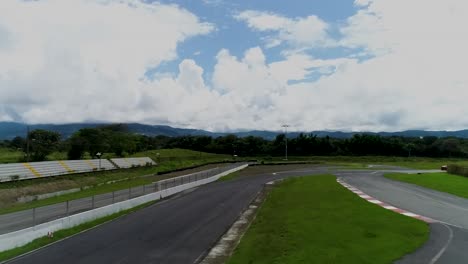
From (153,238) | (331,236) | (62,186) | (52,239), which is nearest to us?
(331,236)

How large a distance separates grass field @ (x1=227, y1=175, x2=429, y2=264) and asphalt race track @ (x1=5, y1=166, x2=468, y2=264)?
0.89 m

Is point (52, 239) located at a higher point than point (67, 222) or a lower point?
lower

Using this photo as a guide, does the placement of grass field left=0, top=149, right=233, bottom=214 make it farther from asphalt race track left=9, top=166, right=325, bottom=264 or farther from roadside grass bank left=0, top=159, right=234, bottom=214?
asphalt race track left=9, top=166, right=325, bottom=264

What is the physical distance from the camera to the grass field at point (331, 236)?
14.6 m

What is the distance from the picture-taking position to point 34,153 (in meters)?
82.9

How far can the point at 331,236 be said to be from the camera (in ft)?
56.9

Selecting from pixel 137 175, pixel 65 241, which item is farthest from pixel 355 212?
pixel 137 175

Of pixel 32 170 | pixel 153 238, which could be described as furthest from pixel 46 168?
pixel 153 238

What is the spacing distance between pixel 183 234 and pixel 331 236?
7829 millimetres

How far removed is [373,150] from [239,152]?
50661 mm

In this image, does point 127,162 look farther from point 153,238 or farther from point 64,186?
point 153,238

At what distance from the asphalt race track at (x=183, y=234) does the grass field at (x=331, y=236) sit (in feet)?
2.91

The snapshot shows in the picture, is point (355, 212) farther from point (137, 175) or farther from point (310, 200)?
point (137, 175)

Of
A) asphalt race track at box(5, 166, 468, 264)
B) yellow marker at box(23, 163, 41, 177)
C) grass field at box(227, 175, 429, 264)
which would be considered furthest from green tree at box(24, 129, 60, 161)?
grass field at box(227, 175, 429, 264)
